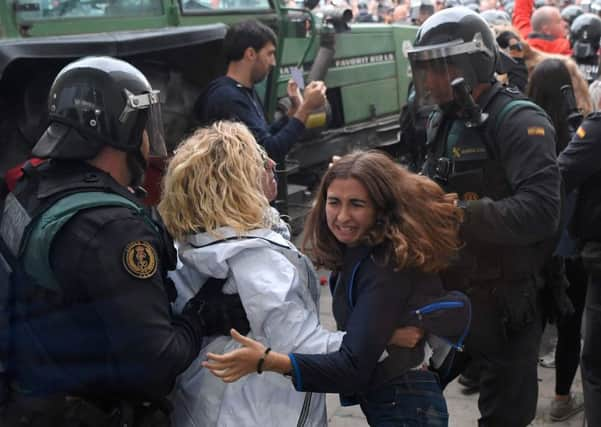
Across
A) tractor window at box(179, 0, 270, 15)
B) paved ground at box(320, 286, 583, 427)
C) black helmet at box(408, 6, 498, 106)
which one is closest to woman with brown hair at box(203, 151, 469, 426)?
black helmet at box(408, 6, 498, 106)

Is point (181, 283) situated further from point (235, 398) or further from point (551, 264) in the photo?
point (551, 264)

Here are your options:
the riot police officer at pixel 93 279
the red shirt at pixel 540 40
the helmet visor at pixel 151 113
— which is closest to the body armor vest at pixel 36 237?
the riot police officer at pixel 93 279

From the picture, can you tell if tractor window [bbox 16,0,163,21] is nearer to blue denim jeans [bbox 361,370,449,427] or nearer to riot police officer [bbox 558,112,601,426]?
riot police officer [bbox 558,112,601,426]

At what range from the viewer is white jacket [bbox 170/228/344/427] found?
196 centimetres

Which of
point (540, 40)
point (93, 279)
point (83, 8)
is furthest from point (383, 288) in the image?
point (540, 40)

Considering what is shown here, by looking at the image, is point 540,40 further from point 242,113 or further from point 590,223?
point 590,223

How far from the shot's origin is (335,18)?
260 inches

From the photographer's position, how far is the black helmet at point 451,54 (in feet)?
8.89

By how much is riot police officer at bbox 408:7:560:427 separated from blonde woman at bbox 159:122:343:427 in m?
0.75

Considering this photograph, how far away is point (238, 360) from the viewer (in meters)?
1.87

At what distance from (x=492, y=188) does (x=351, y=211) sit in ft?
2.50

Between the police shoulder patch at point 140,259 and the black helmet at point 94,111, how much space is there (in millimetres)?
330

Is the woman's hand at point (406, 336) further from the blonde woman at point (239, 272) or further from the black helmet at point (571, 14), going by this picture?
the black helmet at point (571, 14)

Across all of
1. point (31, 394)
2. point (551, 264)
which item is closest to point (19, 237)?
point (31, 394)
